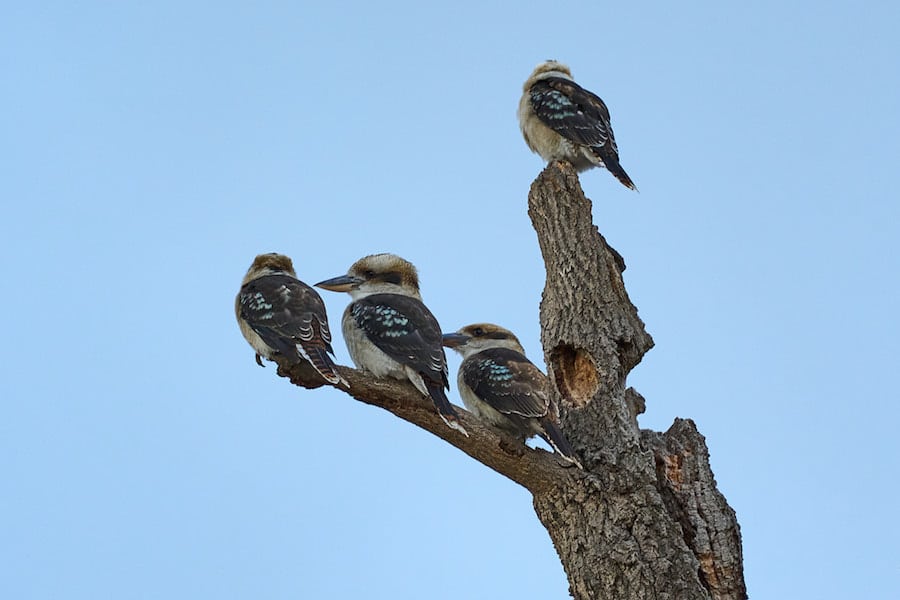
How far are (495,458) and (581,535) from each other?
0.60 m

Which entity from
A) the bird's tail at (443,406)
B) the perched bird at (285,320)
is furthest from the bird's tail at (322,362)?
the bird's tail at (443,406)

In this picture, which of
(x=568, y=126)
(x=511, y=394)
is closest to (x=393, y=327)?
(x=511, y=394)

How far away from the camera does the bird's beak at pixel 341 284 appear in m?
7.54

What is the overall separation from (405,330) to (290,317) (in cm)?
68

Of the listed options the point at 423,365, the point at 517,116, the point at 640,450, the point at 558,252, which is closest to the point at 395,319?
the point at 423,365

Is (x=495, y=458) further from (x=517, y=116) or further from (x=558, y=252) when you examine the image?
(x=517, y=116)

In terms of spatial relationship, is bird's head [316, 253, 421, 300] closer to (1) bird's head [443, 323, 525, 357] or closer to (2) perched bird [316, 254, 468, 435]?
(2) perched bird [316, 254, 468, 435]

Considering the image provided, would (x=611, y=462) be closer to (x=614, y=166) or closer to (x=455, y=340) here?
(x=455, y=340)

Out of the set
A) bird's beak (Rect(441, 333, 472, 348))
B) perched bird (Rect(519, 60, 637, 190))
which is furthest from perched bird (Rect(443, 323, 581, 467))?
perched bird (Rect(519, 60, 637, 190))

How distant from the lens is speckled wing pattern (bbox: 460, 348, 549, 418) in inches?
252

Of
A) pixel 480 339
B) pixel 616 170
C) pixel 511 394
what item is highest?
pixel 616 170

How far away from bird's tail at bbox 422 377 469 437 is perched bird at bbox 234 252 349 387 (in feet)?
1.70

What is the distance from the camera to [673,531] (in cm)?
591

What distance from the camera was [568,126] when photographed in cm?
898
